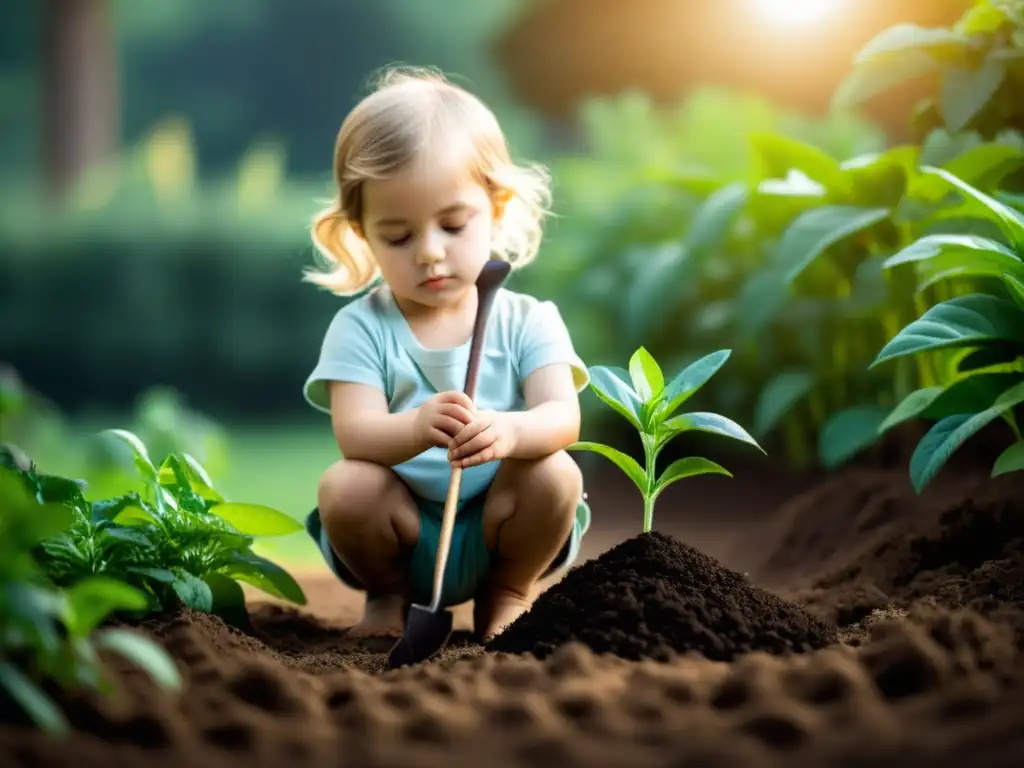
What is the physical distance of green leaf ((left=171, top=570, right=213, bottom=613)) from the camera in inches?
75.0

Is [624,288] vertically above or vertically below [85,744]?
above

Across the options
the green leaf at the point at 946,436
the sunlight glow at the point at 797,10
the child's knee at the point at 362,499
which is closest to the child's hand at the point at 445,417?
the child's knee at the point at 362,499

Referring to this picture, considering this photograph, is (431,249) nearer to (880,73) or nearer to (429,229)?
(429,229)

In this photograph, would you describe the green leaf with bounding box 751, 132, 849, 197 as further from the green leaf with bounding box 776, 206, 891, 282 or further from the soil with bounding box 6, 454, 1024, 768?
the soil with bounding box 6, 454, 1024, 768

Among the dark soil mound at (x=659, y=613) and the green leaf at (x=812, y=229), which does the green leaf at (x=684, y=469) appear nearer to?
the dark soil mound at (x=659, y=613)

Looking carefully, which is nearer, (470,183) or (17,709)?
(17,709)

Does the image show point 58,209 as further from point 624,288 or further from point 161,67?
point 161,67

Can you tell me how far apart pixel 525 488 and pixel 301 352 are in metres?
4.64

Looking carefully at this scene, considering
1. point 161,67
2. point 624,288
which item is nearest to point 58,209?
point 624,288

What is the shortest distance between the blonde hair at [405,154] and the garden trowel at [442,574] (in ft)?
0.68

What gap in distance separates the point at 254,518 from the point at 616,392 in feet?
2.34

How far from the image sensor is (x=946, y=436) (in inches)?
83.8

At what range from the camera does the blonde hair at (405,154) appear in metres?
2.06

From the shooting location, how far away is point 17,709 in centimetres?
137
